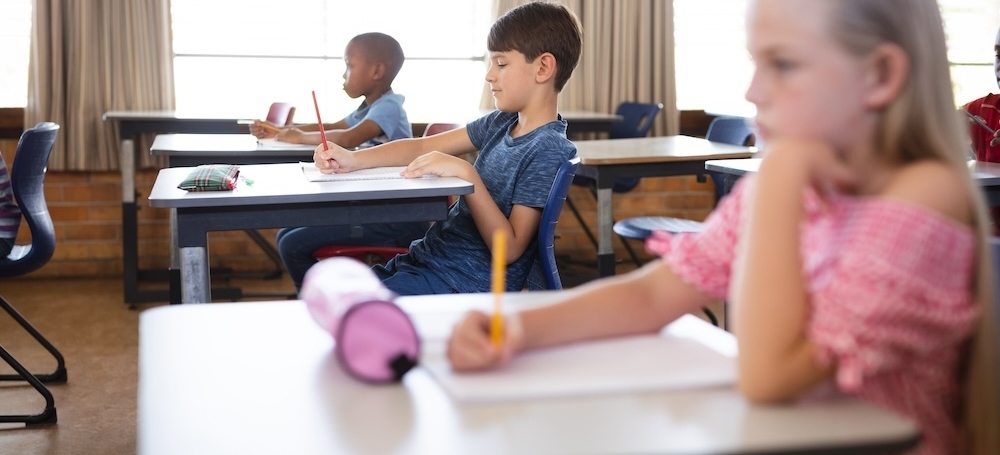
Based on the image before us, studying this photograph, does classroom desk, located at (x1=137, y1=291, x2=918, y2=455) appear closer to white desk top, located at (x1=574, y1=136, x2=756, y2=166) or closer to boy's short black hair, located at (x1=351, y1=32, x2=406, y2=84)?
white desk top, located at (x1=574, y1=136, x2=756, y2=166)

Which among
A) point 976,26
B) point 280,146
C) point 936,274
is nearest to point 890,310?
point 936,274

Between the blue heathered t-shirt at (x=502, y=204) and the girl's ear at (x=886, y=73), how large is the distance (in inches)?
50.9

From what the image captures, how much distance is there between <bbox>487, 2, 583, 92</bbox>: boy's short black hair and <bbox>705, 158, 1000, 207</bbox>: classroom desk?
1.81ft

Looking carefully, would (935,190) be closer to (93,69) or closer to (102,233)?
(93,69)

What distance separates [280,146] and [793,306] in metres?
2.79

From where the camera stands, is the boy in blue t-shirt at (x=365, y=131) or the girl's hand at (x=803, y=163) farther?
the boy in blue t-shirt at (x=365, y=131)

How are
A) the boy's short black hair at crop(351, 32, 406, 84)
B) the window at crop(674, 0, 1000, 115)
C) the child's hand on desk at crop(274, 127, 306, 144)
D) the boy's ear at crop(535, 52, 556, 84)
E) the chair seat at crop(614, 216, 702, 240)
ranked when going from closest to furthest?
the boy's ear at crop(535, 52, 556, 84)
the child's hand on desk at crop(274, 127, 306, 144)
the chair seat at crop(614, 216, 702, 240)
the boy's short black hair at crop(351, 32, 406, 84)
the window at crop(674, 0, 1000, 115)

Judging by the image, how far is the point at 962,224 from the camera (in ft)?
2.93

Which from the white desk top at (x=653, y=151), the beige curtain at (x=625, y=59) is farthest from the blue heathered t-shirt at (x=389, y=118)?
the beige curtain at (x=625, y=59)

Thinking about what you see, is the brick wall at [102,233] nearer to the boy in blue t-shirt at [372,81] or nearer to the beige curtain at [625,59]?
the boy in blue t-shirt at [372,81]

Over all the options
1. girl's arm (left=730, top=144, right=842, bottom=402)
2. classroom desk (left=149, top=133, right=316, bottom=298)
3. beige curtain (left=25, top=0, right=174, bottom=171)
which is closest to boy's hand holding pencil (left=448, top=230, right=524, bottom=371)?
girl's arm (left=730, top=144, right=842, bottom=402)

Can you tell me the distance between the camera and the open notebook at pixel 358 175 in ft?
7.89

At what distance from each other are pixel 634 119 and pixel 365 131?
1.72m

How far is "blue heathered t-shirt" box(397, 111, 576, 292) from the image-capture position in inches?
86.4
